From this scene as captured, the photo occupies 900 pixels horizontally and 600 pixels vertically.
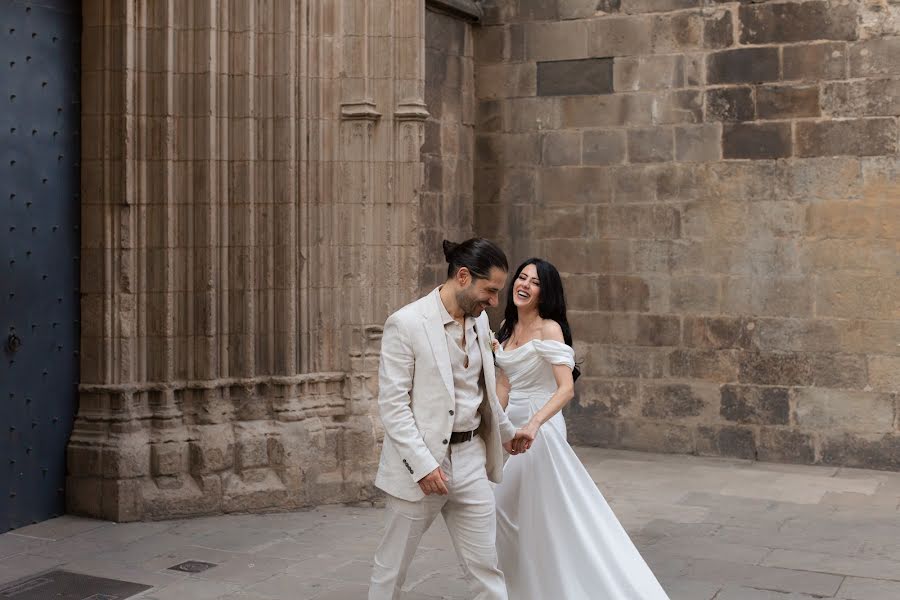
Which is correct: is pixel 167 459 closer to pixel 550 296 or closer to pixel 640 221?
pixel 550 296

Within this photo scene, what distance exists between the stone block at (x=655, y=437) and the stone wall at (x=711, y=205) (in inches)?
0.6

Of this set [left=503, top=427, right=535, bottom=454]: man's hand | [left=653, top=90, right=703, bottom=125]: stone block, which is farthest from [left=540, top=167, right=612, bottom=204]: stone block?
[left=503, top=427, right=535, bottom=454]: man's hand

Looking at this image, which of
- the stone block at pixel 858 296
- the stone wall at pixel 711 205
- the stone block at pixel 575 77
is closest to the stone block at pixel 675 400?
the stone wall at pixel 711 205

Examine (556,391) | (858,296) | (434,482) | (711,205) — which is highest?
(711,205)

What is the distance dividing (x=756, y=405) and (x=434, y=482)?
6.27 m

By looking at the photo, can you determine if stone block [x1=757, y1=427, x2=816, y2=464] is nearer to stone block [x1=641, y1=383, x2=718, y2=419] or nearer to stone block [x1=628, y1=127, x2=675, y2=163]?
stone block [x1=641, y1=383, x2=718, y2=419]

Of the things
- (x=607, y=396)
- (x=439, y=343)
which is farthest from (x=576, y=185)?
(x=439, y=343)

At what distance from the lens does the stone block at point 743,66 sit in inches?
394

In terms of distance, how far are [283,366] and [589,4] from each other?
15.6 ft

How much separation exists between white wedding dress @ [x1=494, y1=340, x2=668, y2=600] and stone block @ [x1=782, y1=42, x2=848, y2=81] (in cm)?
547

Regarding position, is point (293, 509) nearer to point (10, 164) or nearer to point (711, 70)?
point (10, 164)

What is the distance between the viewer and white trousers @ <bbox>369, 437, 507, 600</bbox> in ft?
14.9

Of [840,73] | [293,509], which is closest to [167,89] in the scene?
[293,509]

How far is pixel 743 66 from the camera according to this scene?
10.1m
